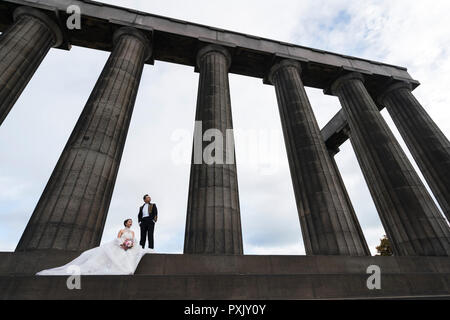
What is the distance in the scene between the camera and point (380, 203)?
66.5ft

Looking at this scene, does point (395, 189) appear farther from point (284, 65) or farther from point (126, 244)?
point (126, 244)

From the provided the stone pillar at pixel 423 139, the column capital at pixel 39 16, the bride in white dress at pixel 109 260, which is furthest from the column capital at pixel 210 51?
the bride in white dress at pixel 109 260

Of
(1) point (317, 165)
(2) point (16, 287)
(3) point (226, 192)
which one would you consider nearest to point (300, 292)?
(3) point (226, 192)

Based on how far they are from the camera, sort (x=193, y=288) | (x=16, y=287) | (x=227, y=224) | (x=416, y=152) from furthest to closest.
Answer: (x=416, y=152), (x=227, y=224), (x=193, y=288), (x=16, y=287)

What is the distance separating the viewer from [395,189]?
18.9 meters

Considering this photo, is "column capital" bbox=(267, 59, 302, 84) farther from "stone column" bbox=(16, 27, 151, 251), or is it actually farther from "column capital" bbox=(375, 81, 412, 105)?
"stone column" bbox=(16, 27, 151, 251)

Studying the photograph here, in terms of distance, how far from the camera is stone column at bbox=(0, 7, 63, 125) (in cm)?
1593

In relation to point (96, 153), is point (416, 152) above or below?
above

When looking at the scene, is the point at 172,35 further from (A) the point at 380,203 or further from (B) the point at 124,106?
(A) the point at 380,203

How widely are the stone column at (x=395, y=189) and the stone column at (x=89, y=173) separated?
788 inches

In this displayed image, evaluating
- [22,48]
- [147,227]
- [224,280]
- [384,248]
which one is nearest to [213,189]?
[147,227]

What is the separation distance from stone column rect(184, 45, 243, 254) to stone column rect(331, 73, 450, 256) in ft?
41.4

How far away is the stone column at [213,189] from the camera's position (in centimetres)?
1288

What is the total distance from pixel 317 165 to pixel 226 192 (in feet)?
24.5
